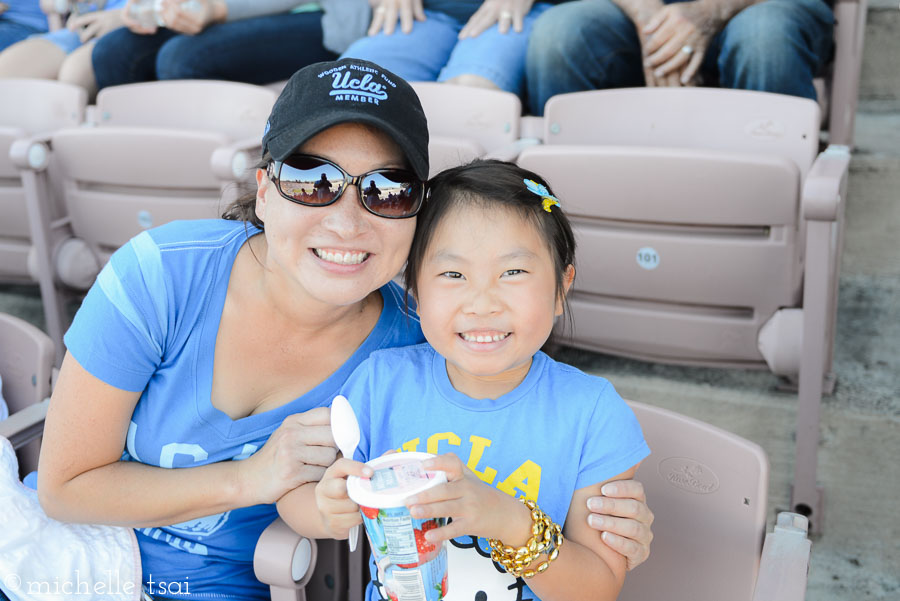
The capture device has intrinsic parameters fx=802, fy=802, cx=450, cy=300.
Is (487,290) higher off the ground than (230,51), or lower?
lower

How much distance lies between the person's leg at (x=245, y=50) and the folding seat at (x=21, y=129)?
396 mm

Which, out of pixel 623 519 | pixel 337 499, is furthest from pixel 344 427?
pixel 623 519

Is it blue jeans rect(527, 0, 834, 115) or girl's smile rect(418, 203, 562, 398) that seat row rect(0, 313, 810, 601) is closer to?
girl's smile rect(418, 203, 562, 398)

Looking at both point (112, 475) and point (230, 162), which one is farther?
point (230, 162)

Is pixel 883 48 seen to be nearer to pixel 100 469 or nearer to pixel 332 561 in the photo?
pixel 332 561

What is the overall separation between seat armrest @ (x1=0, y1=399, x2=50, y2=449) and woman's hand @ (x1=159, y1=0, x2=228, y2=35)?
2.16 meters

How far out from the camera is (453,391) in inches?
48.9

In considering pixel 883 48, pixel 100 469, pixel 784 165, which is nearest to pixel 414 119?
pixel 100 469

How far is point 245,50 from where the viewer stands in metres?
3.26

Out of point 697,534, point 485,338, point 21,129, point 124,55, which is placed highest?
point 124,55

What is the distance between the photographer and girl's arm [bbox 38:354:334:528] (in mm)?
1187

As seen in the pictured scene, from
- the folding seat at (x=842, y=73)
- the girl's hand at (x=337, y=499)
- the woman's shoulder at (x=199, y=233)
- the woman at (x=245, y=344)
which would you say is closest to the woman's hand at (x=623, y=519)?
the woman at (x=245, y=344)

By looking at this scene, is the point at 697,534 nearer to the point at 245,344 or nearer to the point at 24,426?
the point at 245,344

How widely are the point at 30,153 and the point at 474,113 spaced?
1.45 meters
